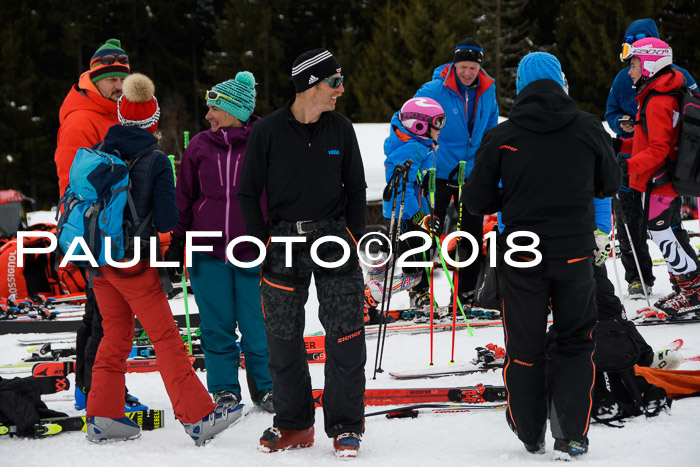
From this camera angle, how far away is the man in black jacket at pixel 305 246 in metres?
3.49

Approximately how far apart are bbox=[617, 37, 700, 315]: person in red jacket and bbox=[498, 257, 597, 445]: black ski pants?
2678mm

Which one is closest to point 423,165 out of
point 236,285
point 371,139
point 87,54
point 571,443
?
point 236,285

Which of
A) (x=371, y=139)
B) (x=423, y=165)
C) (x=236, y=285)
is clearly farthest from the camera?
(x=371, y=139)

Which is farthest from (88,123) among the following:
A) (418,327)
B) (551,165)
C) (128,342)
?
(418,327)

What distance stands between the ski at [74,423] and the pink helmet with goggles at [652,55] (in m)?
4.44

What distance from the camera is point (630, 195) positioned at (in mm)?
6723

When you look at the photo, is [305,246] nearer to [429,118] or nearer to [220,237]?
[220,237]

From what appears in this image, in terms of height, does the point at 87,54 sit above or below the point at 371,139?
above

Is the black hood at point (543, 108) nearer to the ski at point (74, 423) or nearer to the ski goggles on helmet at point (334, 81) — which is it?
the ski goggles on helmet at point (334, 81)

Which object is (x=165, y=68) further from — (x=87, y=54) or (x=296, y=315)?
(x=296, y=315)

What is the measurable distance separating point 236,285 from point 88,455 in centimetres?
124

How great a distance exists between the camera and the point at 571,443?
3.29 metres

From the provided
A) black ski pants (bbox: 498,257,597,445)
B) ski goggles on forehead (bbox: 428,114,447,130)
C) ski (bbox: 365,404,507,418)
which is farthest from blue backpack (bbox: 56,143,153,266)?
ski goggles on forehead (bbox: 428,114,447,130)

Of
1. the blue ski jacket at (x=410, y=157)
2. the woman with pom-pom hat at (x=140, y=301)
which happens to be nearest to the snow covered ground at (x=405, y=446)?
the woman with pom-pom hat at (x=140, y=301)
